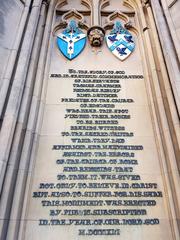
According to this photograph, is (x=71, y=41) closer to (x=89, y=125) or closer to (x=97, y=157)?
(x=89, y=125)

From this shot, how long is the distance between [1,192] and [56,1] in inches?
274

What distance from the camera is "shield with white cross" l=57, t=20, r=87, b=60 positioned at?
743 centimetres

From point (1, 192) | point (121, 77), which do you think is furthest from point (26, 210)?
point (121, 77)

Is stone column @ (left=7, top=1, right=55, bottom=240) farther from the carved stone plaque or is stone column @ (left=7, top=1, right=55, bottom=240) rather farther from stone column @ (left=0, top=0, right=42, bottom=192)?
stone column @ (left=0, top=0, right=42, bottom=192)

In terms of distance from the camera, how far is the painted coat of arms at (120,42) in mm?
7473

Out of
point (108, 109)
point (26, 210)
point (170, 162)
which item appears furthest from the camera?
point (108, 109)

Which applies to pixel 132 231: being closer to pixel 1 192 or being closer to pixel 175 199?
pixel 175 199

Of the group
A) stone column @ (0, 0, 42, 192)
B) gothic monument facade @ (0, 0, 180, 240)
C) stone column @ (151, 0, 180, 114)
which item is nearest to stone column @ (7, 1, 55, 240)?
gothic monument facade @ (0, 0, 180, 240)

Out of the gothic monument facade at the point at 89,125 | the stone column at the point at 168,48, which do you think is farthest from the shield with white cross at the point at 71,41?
the stone column at the point at 168,48

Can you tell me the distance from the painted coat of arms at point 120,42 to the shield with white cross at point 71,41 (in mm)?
827

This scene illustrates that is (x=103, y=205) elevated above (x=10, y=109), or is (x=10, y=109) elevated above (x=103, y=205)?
(x=10, y=109)

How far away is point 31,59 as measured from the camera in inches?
261

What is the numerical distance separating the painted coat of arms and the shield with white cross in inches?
32.5

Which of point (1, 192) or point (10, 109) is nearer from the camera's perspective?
point (1, 192)
